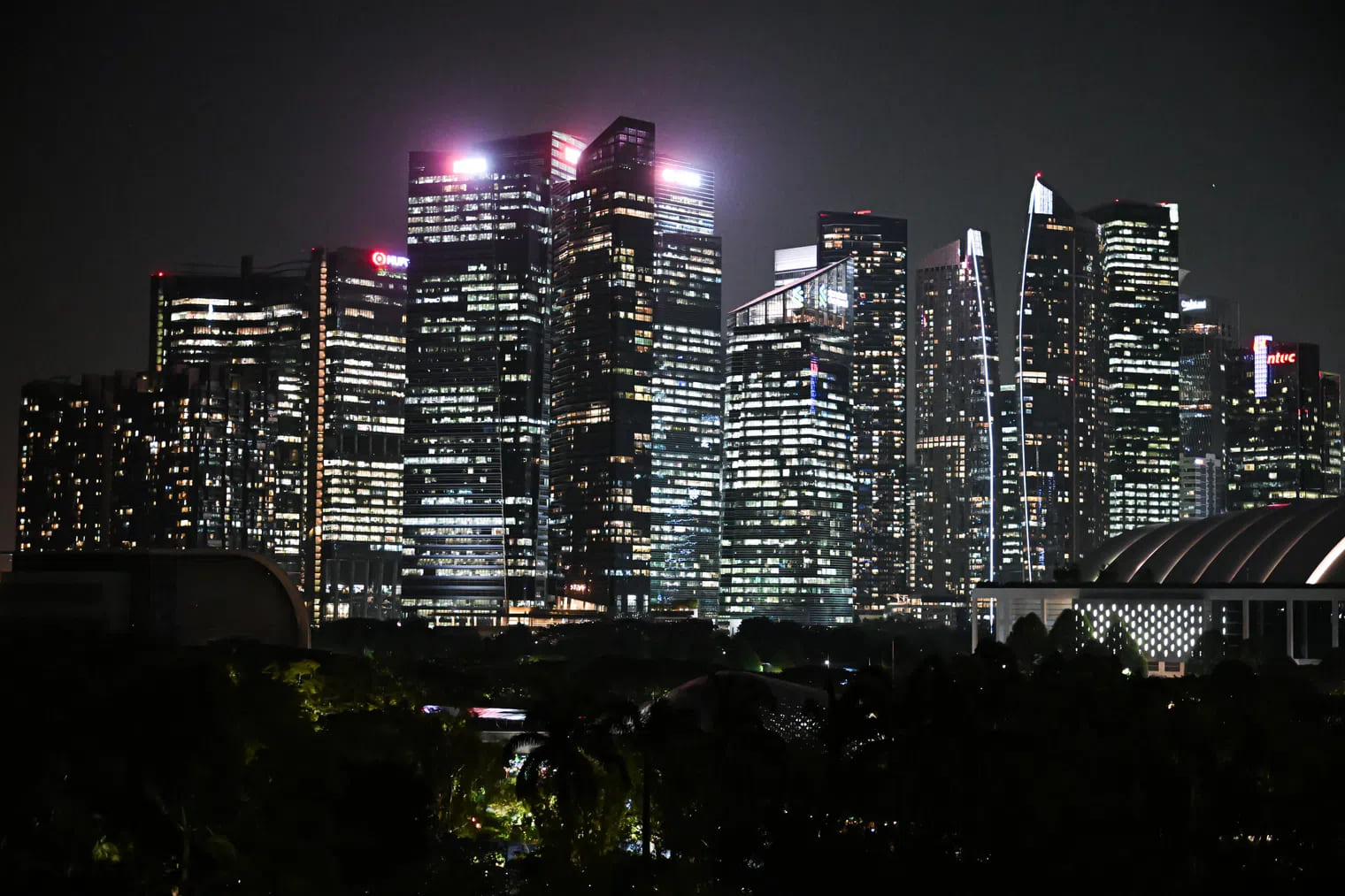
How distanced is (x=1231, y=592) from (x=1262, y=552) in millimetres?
7446

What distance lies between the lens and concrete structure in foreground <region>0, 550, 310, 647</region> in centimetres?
15112

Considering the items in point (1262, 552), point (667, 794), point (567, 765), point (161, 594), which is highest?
point (1262, 552)

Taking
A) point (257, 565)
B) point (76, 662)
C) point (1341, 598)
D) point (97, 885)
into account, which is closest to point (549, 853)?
point (97, 885)

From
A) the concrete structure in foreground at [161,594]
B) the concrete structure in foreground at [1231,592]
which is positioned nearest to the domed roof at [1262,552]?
the concrete structure in foreground at [1231,592]

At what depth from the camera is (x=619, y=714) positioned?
83062mm

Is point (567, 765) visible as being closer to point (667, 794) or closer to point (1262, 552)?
point (667, 794)

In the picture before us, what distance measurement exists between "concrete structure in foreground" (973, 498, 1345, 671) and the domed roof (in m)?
0.12

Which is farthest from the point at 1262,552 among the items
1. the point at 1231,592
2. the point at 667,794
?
the point at 667,794

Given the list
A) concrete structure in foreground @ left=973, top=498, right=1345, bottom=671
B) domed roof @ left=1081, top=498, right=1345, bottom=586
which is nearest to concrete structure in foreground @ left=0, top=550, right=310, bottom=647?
concrete structure in foreground @ left=973, top=498, right=1345, bottom=671

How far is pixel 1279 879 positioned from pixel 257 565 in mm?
104952

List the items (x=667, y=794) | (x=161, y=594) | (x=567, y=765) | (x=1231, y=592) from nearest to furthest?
(x=567, y=765), (x=667, y=794), (x=161, y=594), (x=1231, y=592)

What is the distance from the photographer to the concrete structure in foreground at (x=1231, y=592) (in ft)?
570

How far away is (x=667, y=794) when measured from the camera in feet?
267

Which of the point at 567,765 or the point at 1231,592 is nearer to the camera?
the point at 567,765
